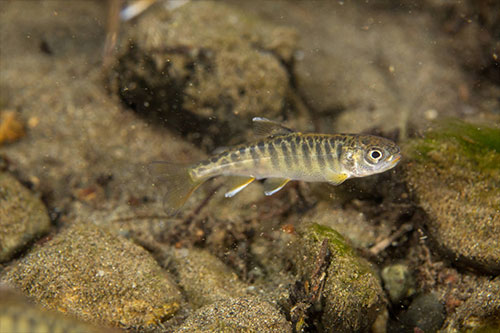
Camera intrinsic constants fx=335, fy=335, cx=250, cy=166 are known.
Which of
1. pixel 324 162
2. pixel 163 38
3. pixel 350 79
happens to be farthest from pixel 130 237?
pixel 350 79

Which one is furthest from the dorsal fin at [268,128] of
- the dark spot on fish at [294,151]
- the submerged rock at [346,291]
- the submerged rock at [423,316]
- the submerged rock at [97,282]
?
the submerged rock at [423,316]

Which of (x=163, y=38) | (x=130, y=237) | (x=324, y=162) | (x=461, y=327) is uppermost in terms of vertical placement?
(x=163, y=38)

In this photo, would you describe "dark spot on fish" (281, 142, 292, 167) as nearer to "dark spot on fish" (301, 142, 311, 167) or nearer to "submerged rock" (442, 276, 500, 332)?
"dark spot on fish" (301, 142, 311, 167)

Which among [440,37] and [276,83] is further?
[440,37]

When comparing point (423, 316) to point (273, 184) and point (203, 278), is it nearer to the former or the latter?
point (273, 184)

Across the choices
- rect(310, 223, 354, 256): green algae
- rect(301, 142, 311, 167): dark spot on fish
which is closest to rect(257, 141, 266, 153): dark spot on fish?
rect(301, 142, 311, 167): dark spot on fish

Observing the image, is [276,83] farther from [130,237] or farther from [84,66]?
[84,66]

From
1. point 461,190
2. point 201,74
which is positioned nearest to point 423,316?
point 461,190

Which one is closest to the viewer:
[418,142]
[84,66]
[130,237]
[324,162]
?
[324,162]
